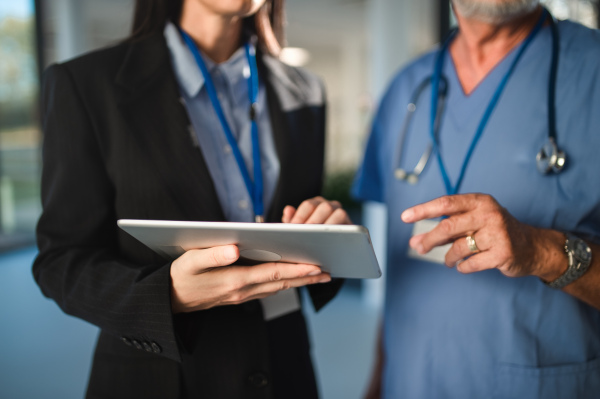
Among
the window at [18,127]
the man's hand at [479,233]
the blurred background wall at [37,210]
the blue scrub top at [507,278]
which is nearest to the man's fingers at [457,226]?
the man's hand at [479,233]

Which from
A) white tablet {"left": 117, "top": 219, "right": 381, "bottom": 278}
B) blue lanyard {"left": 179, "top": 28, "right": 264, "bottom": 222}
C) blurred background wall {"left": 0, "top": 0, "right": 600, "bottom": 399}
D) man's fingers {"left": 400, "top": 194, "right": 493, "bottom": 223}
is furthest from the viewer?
blurred background wall {"left": 0, "top": 0, "right": 600, "bottom": 399}

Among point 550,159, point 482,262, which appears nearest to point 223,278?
point 482,262

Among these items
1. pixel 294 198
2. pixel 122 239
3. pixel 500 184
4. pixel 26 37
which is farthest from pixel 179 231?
pixel 26 37

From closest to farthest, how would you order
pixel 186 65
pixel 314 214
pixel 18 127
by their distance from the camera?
pixel 314 214 → pixel 186 65 → pixel 18 127

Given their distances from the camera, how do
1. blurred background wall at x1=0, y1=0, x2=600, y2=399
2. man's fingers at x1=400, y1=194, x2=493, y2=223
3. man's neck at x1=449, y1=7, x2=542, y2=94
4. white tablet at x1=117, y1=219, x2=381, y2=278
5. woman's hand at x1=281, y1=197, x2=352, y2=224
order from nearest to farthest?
white tablet at x1=117, y1=219, x2=381, y2=278, man's fingers at x1=400, y1=194, x2=493, y2=223, woman's hand at x1=281, y1=197, x2=352, y2=224, man's neck at x1=449, y1=7, x2=542, y2=94, blurred background wall at x1=0, y1=0, x2=600, y2=399

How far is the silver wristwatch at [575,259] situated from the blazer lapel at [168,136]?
68 cm

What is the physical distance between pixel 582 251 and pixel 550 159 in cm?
22

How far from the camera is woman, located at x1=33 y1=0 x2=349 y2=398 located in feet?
2.73

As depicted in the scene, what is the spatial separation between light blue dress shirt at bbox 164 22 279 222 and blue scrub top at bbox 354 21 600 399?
0.42 meters

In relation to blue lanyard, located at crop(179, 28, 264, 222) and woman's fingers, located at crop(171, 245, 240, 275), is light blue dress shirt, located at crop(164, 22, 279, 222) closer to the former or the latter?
blue lanyard, located at crop(179, 28, 264, 222)

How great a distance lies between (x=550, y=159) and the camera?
1.06 metres

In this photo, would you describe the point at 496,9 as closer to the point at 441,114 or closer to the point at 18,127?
the point at 441,114

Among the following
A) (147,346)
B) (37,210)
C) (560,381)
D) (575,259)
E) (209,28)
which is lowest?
(37,210)

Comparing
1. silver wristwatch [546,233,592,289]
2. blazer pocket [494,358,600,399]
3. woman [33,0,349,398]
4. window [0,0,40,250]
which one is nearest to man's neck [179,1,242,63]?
woman [33,0,349,398]
